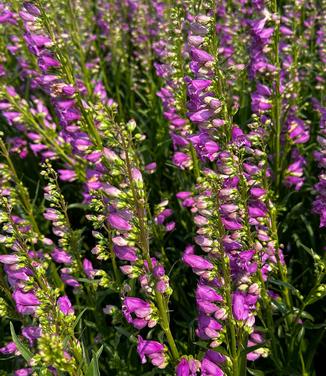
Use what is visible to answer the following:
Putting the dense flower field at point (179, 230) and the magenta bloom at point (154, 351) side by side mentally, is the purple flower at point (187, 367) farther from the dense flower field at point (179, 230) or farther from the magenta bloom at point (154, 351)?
the magenta bloom at point (154, 351)

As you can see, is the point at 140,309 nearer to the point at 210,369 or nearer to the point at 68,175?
the point at 210,369

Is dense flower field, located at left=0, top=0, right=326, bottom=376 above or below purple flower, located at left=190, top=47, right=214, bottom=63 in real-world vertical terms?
below

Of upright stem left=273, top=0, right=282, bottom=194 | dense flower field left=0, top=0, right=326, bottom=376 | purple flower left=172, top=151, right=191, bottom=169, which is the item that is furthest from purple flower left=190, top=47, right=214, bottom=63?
upright stem left=273, top=0, right=282, bottom=194

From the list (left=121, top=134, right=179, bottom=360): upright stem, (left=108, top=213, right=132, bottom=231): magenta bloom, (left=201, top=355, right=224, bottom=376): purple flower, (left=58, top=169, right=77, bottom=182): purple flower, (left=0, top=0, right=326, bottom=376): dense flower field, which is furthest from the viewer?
(left=58, top=169, right=77, bottom=182): purple flower

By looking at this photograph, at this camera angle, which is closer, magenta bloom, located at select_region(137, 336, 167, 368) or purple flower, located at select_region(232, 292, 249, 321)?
purple flower, located at select_region(232, 292, 249, 321)

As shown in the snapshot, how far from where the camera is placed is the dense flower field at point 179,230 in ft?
6.95

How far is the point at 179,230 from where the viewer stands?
4117 millimetres

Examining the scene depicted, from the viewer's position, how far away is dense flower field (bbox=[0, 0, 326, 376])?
2119 millimetres

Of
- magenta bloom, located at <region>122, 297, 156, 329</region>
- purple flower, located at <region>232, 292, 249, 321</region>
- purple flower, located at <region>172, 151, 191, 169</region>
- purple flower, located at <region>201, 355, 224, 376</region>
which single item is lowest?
purple flower, located at <region>201, 355, 224, 376</region>

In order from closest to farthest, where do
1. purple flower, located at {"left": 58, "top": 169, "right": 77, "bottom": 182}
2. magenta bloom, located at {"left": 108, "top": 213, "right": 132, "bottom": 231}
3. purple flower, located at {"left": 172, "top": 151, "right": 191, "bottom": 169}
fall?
magenta bloom, located at {"left": 108, "top": 213, "right": 132, "bottom": 231}
purple flower, located at {"left": 172, "top": 151, "right": 191, "bottom": 169}
purple flower, located at {"left": 58, "top": 169, "right": 77, "bottom": 182}

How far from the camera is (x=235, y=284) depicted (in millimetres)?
2367

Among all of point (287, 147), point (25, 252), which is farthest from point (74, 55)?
point (25, 252)

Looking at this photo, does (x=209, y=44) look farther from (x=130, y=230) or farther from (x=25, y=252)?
(x=25, y=252)

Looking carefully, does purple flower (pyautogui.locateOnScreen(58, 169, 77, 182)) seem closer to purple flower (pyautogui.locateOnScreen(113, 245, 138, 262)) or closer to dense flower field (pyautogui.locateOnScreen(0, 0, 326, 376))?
dense flower field (pyautogui.locateOnScreen(0, 0, 326, 376))
